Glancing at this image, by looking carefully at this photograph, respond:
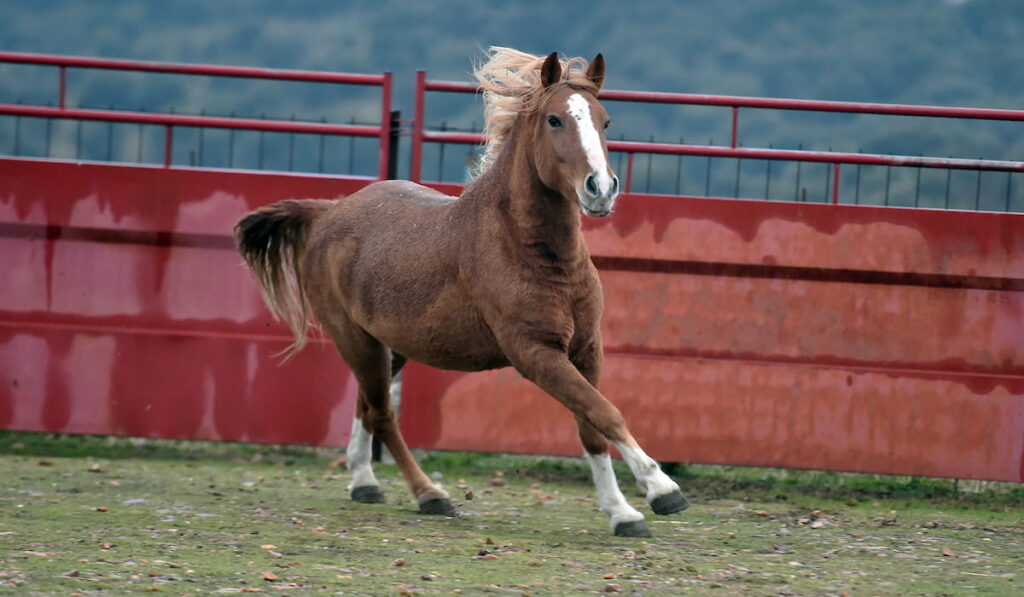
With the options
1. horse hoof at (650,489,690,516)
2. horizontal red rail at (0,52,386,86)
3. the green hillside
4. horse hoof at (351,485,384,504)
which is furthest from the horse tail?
the green hillside

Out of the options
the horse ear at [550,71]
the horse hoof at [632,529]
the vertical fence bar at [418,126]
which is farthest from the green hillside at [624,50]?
the horse hoof at [632,529]

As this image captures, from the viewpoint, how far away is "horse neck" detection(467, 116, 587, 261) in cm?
604

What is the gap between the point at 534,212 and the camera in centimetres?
608

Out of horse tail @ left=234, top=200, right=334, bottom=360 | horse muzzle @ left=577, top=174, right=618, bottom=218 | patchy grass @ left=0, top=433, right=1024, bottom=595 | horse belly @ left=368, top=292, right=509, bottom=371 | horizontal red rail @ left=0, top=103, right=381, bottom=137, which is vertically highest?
horizontal red rail @ left=0, top=103, right=381, bottom=137

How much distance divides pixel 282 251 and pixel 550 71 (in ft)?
7.32

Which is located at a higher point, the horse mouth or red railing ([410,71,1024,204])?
red railing ([410,71,1024,204])

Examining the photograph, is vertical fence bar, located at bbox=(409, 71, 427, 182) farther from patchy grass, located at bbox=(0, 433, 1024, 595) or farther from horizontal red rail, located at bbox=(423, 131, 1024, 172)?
patchy grass, located at bbox=(0, 433, 1024, 595)

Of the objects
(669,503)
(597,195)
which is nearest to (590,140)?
(597,195)

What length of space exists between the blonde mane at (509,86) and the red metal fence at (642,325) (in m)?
1.47

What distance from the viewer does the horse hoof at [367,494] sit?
705 cm

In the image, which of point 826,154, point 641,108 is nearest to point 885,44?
point 641,108

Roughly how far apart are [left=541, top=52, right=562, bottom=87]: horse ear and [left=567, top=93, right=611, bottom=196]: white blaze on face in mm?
247

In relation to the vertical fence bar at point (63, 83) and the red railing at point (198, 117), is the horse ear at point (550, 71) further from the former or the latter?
the vertical fence bar at point (63, 83)

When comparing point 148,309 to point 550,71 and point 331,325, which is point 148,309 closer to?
point 331,325
